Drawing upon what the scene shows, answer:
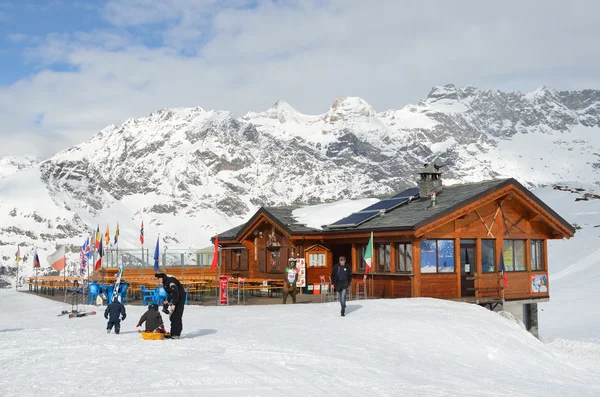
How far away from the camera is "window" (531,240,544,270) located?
28119 mm

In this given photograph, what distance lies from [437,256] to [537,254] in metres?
5.68

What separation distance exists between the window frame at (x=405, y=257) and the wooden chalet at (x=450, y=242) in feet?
0.12

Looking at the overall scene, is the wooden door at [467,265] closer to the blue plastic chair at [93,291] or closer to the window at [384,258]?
the window at [384,258]

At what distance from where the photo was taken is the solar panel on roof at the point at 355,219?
27770 mm

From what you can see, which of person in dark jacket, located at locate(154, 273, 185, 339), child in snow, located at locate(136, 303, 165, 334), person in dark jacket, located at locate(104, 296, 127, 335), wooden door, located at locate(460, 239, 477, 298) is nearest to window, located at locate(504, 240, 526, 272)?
wooden door, located at locate(460, 239, 477, 298)

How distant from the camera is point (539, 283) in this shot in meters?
27.6

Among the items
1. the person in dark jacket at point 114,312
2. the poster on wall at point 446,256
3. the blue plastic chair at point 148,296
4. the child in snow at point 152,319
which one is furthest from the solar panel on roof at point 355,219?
the child in snow at point 152,319

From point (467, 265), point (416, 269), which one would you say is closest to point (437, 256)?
point (416, 269)

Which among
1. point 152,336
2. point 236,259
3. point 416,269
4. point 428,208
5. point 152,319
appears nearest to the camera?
point 152,336

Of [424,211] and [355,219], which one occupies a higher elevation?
[424,211]

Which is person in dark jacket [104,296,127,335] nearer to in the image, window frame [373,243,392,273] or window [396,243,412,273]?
window [396,243,412,273]

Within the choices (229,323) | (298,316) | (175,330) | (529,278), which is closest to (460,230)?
(529,278)

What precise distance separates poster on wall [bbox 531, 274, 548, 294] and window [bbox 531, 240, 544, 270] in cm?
51

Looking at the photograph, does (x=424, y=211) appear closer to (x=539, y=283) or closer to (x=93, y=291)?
(x=539, y=283)
